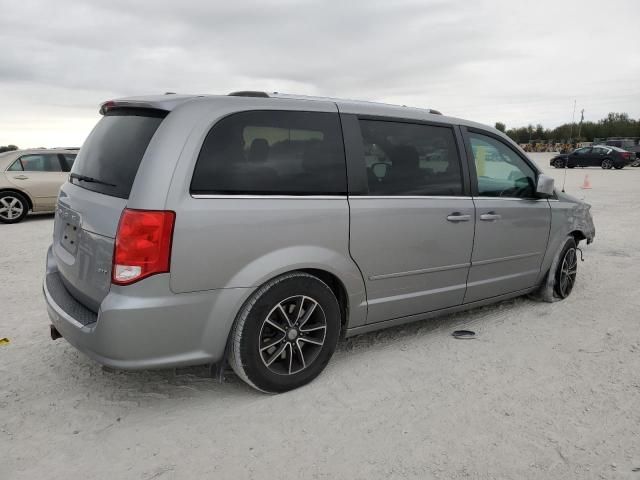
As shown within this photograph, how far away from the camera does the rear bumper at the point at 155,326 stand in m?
2.68

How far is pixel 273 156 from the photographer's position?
308cm

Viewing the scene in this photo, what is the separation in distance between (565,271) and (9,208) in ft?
32.9

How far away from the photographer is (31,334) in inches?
164

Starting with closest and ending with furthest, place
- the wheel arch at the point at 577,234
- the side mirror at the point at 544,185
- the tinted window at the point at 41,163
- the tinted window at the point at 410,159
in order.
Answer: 1. the tinted window at the point at 410,159
2. the side mirror at the point at 544,185
3. the wheel arch at the point at 577,234
4. the tinted window at the point at 41,163

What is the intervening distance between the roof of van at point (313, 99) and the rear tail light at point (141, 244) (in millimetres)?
646

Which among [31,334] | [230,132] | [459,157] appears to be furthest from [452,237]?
[31,334]

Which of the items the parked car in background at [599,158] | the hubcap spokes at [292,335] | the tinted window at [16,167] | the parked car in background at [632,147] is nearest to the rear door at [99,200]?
the hubcap spokes at [292,335]

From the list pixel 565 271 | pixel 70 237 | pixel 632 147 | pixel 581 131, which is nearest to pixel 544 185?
pixel 565 271

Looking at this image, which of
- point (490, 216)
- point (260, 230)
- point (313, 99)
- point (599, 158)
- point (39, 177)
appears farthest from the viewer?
point (599, 158)

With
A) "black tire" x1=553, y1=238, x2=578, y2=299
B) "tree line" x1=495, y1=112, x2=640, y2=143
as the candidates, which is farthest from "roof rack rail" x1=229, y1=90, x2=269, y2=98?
"tree line" x1=495, y1=112, x2=640, y2=143

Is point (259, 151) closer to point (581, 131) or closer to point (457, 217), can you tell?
point (457, 217)

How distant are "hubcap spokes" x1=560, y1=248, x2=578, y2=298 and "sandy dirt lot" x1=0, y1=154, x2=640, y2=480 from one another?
2.27 ft

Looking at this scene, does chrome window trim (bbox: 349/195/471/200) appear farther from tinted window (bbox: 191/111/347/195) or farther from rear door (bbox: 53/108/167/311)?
rear door (bbox: 53/108/167/311)

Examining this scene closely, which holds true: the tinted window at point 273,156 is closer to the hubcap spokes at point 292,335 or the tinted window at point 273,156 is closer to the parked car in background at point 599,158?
the hubcap spokes at point 292,335
